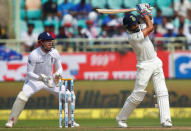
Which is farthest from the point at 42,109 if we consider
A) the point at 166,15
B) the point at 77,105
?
the point at 166,15

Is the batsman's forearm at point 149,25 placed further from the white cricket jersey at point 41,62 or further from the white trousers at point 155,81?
the white cricket jersey at point 41,62

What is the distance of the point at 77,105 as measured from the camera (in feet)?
49.0

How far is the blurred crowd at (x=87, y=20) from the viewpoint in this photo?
1752cm

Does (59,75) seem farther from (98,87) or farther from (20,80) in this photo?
(20,80)

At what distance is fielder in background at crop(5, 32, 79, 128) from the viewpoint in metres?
10.4

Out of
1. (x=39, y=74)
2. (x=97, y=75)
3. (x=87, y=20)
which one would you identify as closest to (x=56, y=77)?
(x=39, y=74)

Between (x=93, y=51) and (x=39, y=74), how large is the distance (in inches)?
239

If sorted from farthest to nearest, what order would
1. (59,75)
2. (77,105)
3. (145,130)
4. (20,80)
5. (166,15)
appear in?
(166,15), (20,80), (77,105), (59,75), (145,130)

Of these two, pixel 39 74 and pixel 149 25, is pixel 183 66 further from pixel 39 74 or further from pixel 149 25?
pixel 149 25

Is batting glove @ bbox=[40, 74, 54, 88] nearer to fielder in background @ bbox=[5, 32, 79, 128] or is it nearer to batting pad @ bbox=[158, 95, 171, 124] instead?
fielder in background @ bbox=[5, 32, 79, 128]

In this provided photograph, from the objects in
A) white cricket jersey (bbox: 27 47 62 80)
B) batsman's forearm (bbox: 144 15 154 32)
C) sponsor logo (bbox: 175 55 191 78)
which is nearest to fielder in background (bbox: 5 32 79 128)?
white cricket jersey (bbox: 27 47 62 80)

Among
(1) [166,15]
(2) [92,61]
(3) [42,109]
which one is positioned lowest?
(3) [42,109]

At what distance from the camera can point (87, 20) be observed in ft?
58.4

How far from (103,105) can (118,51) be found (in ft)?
6.59
